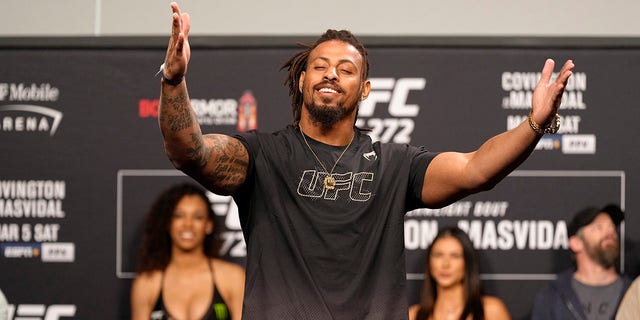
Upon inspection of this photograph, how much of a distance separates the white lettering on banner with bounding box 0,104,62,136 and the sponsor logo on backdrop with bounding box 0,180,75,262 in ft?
0.86

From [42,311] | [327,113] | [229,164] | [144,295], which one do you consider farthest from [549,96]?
[42,311]

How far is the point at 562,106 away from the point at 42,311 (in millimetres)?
2727

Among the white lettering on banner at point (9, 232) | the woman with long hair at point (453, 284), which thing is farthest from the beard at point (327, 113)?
the white lettering on banner at point (9, 232)

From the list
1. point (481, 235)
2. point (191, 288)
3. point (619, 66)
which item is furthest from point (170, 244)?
point (619, 66)

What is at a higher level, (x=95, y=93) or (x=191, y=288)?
(x=95, y=93)

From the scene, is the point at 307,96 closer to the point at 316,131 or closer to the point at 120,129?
the point at 316,131

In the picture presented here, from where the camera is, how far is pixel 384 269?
2.52m

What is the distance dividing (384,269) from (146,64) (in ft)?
7.95

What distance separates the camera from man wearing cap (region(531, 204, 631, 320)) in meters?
4.35

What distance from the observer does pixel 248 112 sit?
14.9ft

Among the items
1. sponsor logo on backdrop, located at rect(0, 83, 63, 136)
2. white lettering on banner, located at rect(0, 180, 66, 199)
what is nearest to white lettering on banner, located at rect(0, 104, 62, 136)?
sponsor logo on backdrop, located at rect(0, 83, 63, 136)

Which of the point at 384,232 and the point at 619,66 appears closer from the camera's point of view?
the point at 384,232

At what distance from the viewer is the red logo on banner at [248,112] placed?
4547 millimetres

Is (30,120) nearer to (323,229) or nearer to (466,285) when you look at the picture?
(466,285)
